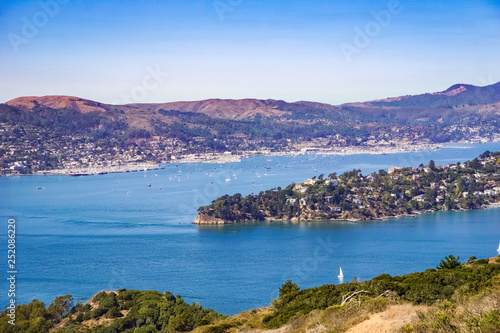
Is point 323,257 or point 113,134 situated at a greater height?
point 113,134

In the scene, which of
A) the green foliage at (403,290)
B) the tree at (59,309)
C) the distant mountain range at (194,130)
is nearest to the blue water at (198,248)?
the tree at (59,309)

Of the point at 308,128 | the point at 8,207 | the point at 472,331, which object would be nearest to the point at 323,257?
the point at 472,331

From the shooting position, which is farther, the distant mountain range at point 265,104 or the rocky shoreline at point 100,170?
the distant mountain range at point 265,104

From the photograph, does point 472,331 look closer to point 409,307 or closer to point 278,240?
point 409,307

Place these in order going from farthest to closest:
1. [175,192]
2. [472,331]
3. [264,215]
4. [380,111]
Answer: [380,111] < [175,192] < [264,215] < [472,331]

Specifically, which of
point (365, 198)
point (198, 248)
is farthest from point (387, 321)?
point (365, 198)

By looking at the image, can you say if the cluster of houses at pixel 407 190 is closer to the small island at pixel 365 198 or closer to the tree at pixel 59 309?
the small island at pixel 365 198

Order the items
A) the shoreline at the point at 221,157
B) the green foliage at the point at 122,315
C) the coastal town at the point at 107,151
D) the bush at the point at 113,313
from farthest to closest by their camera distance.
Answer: the coastal town at the point at 107,151, the shoreline at the point at 221,157, the bush at the point at 113,313, the green foliage at the point at 122,315
